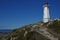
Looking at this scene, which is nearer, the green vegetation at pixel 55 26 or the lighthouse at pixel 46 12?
the green vegetation at pixel 55 26

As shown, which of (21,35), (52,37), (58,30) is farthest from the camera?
(21,35)

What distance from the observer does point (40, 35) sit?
3130 centimetres

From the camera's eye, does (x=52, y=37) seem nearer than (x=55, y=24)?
Yes

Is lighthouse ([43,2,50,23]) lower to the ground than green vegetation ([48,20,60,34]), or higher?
higher

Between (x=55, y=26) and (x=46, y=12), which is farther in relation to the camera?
(x=46, y=12)

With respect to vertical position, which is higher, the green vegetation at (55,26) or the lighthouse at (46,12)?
the lighthouse at (46,12)

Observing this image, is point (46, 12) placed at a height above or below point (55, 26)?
above

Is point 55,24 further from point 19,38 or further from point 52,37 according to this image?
point 19,38

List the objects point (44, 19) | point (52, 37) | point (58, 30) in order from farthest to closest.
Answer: point (44, 19) < point (58, 30) < point (52, 37)

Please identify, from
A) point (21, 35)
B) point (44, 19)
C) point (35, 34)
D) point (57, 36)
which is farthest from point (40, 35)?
point (44, 19)

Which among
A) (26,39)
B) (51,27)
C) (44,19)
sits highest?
(44,19)

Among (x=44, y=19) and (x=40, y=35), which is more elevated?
(x=44, y=19)

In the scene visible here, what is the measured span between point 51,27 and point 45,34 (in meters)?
2.98

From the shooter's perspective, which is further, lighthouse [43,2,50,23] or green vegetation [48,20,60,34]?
lighthouse [43,2,50,23]
